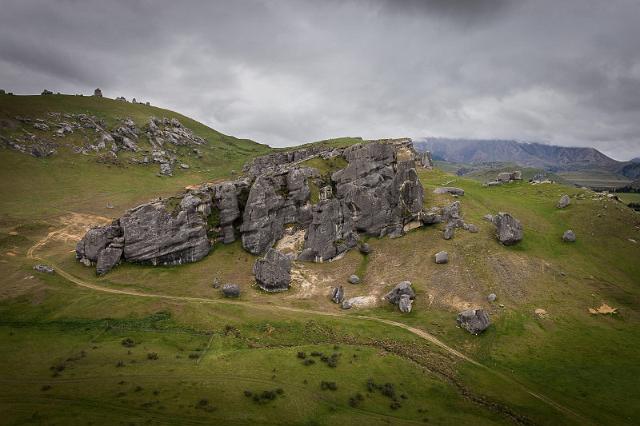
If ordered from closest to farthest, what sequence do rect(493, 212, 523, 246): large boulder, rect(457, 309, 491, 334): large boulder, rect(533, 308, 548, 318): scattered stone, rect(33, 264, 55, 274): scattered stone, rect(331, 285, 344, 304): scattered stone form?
rect(457, 309, 491, 334): large boulder → rect(533, 308, 548, 318): scattered stone → rect(331, 285, 344, 304): scattered stone → rect(33, 264, 55, 274): scattered stone → rect(493, 212, 523, 246): large boulder

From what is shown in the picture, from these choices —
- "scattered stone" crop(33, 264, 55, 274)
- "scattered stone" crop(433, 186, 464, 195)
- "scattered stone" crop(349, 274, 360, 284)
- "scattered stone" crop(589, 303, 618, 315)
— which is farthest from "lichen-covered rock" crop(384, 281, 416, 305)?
"scattered stone" crop(33, 264, 55, 274)

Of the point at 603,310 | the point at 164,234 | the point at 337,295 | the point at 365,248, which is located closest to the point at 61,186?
the point at 164,234

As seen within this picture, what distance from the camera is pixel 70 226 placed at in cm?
12550

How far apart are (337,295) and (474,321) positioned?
102 feet

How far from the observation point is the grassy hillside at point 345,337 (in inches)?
2003

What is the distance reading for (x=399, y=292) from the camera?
274 feet

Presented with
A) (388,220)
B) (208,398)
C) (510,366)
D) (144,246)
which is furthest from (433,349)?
(144,246)

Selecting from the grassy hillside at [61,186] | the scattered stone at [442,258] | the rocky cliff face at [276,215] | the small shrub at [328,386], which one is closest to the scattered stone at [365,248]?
the rocky cliff face at [276,215]

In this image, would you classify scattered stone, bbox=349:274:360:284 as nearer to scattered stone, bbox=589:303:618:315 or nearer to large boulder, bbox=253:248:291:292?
large boulder, bbox=253:248:291:292

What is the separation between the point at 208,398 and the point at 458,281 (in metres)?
61.0

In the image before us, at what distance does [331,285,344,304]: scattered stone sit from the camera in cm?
8644

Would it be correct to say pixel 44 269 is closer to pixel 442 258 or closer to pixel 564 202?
pixel 442 258

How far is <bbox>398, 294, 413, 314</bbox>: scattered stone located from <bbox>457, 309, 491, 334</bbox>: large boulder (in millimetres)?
11346

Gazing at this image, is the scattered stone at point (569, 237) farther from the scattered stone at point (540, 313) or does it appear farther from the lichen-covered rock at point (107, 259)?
the lichen-covered rock at point (107, 259)
